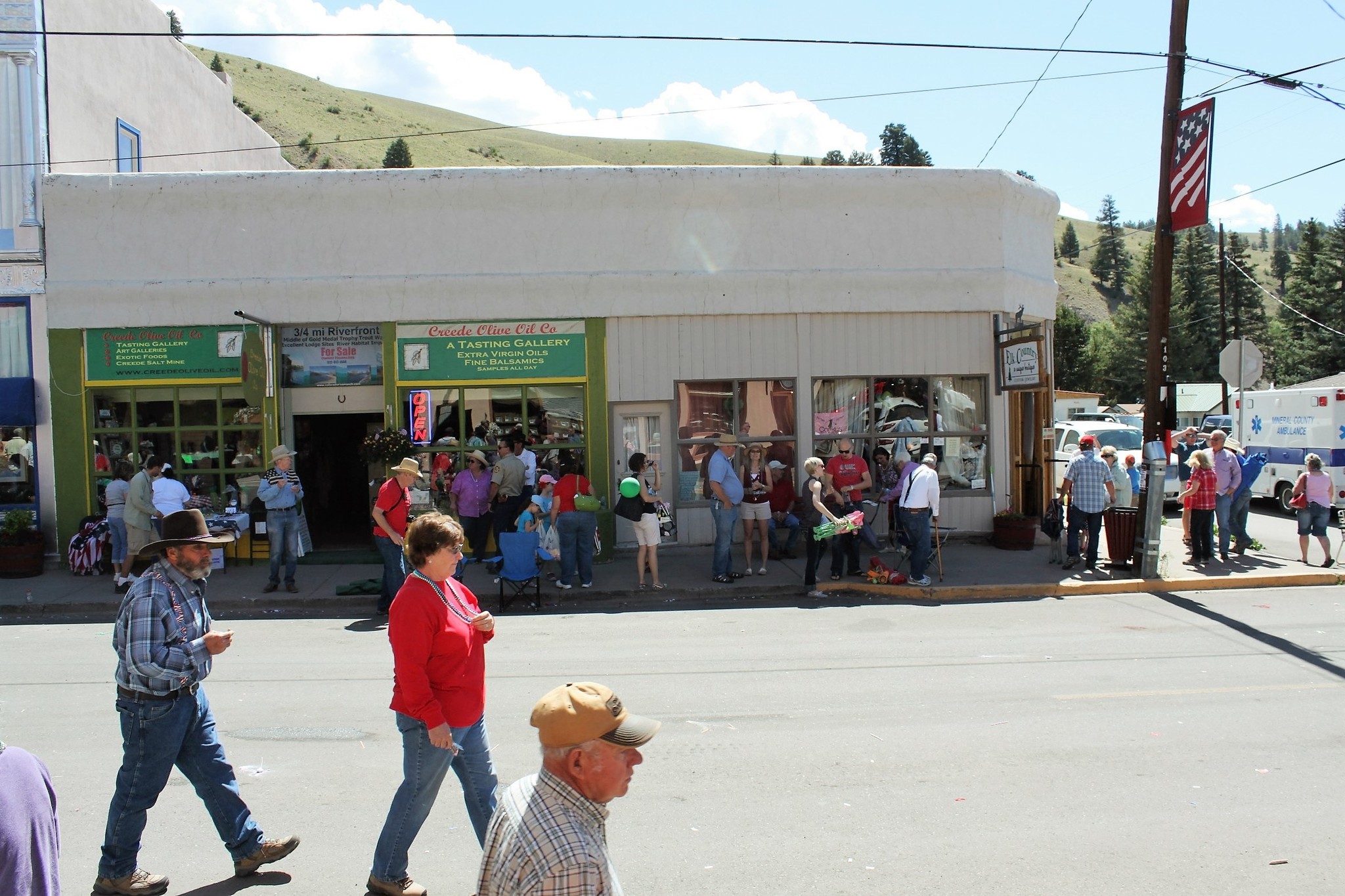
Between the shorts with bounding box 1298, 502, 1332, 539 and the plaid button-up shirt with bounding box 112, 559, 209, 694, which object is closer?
the plaid button-up shirt with bounding box 112, 559, 209, 694

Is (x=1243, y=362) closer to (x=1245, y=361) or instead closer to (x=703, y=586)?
(x=1245, y=361)

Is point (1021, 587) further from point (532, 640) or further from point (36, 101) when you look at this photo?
point (36, 101)

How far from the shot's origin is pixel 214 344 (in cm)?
1439

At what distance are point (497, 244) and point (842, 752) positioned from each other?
10.4 metres

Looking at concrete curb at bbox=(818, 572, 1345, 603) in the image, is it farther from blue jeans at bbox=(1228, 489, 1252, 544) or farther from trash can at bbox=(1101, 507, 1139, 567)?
blue jeans at bbox=(1228, 489, 1252, 544)

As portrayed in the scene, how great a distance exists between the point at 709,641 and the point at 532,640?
1.76 meters

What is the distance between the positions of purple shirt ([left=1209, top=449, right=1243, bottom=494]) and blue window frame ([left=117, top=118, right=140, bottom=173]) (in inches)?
731

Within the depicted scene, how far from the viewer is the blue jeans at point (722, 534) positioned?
40.9 ft

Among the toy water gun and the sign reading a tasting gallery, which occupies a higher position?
the sign reading a tasting gallery

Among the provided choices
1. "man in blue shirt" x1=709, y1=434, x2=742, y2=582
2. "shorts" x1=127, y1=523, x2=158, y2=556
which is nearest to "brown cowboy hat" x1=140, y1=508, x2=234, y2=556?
"man in blue shirt" x1=709, y1=434, x2=742, y2=582

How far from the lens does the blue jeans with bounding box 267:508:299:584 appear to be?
1230 cm

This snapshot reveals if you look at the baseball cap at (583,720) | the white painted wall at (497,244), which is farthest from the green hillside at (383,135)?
the baseball cap at (583,720)

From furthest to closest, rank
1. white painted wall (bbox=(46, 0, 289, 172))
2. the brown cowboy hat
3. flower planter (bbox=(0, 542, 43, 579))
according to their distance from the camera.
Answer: white painted wall (bbox=(46, 0, 289, 172)) < flower planter (bbox=(0, 542, 43, 579)) < the brown cowboy hat

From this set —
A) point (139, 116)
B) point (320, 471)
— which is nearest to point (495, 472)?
point (320, 471)
